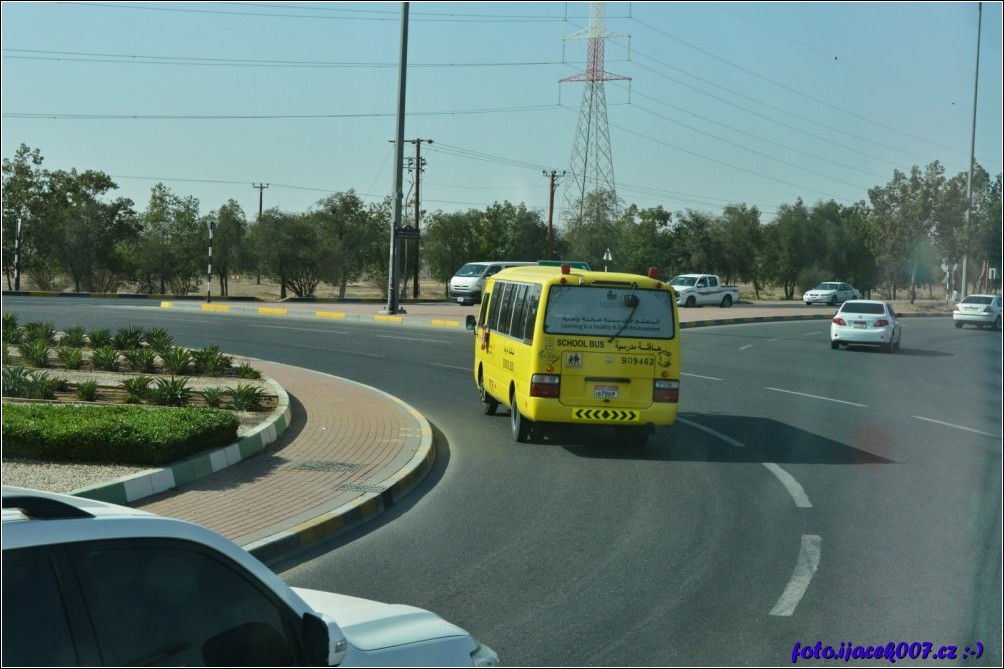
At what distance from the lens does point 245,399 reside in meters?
13.7

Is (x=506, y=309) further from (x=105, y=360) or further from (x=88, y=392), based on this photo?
(x=105, y=360)

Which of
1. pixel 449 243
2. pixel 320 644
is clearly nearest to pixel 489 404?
pixel 320 644

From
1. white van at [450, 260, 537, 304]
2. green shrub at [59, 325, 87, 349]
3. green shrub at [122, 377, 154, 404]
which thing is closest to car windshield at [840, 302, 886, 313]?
white van at [450, 260, 537, 304]

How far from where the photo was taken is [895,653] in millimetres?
5906

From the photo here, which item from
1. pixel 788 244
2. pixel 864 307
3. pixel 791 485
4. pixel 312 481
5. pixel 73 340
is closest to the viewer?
pixel 312 481

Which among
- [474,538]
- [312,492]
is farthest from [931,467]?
[312,492]

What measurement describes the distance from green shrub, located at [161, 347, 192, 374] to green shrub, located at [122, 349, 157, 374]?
220mm

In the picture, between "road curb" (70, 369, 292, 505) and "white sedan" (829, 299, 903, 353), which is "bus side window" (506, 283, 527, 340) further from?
"white sedan" (829, 299, 903, 353)

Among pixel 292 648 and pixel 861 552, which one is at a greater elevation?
pixel 292 648

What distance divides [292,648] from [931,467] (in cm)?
1048

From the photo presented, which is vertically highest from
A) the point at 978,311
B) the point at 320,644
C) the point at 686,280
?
the point at 686,280

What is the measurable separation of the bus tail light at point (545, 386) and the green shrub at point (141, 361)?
26.3 ft

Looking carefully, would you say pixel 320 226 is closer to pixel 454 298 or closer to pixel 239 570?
pixel 454 298

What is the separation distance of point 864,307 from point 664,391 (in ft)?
65.9
